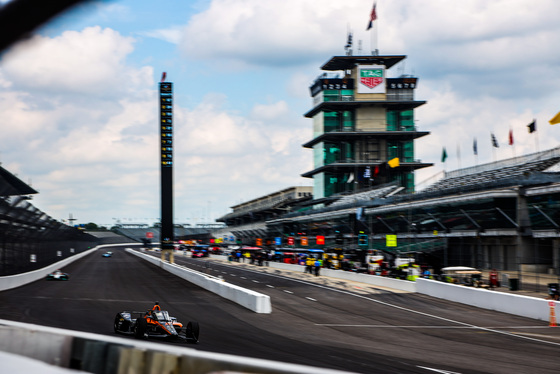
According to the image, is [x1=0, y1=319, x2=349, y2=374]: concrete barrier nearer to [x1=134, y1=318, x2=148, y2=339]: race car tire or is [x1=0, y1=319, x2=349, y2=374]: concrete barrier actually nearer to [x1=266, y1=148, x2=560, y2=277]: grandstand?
[x1=134, y1=318, x2=148, y2=339]: race car tire

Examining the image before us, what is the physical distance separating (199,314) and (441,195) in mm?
36443

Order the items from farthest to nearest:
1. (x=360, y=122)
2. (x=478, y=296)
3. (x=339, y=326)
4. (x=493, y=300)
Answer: (x=360, y=122)
(x=478, y=296)
(x=493, y=300)
(x=339, y=326)

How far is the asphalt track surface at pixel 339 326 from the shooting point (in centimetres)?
1376

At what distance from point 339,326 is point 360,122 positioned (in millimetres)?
95213

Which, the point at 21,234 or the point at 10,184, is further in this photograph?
the point at 10,184

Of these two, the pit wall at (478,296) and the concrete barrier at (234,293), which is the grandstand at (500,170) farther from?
the concrete barrier at (234,293)

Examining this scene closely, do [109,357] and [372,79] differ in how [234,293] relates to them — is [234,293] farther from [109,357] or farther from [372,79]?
[372,79]

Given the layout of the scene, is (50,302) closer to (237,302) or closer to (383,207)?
(237,302)

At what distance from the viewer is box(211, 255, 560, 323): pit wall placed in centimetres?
2355

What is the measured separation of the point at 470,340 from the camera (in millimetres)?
18062

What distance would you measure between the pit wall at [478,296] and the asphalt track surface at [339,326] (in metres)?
0.60

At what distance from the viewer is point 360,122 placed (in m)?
114

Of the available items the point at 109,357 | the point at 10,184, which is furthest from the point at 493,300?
the point at 10,184

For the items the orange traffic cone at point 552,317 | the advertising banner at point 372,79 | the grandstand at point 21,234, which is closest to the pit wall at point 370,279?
the orange traffic cone at point 552,317
